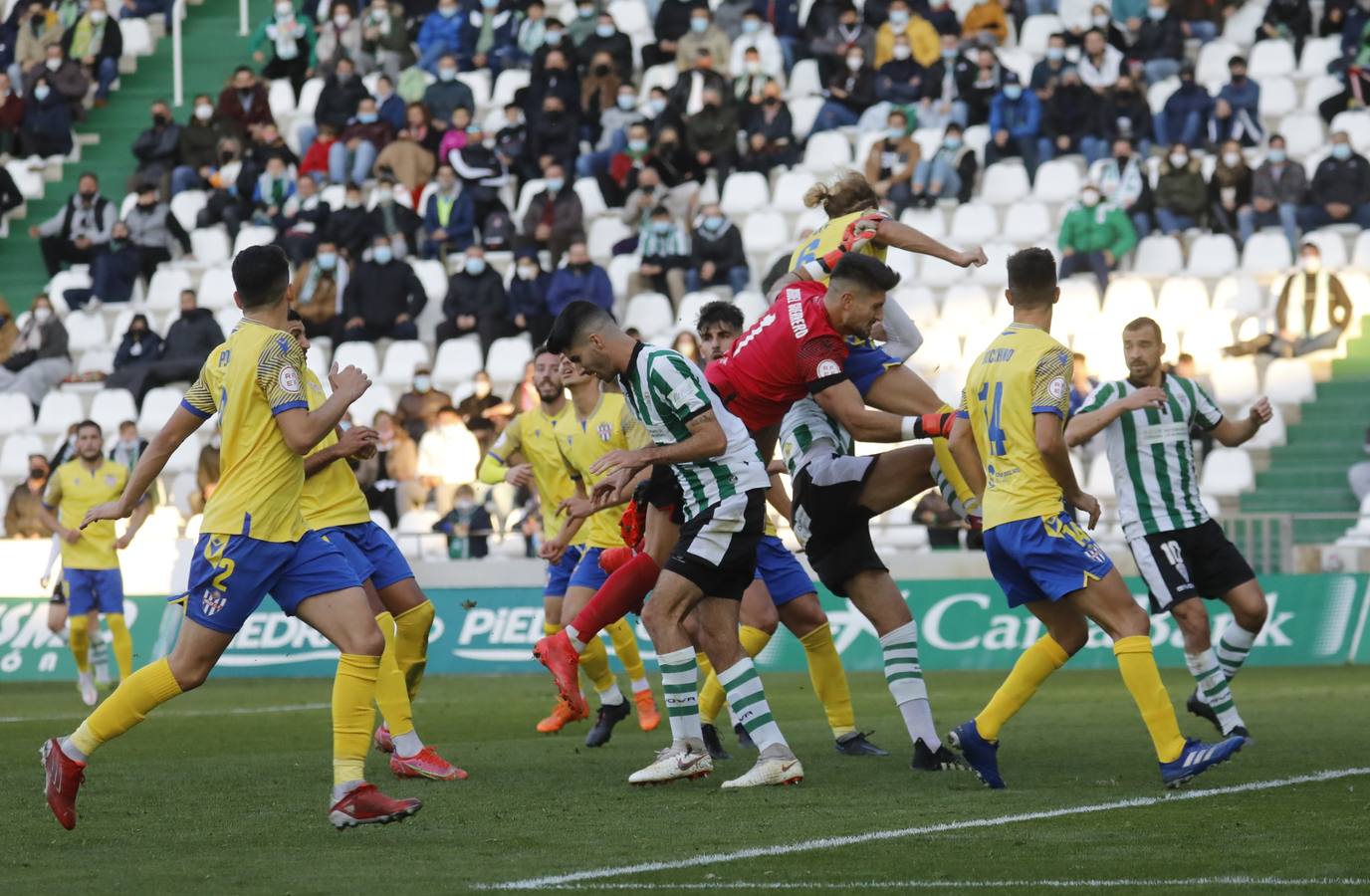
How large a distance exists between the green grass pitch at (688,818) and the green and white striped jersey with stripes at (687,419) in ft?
4.62

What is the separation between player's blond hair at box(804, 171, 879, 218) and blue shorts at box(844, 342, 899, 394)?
112 centimetres

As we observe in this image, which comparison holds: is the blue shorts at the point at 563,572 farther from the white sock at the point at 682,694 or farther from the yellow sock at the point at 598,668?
the white sock at the point at 682,694

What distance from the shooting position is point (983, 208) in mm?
25750

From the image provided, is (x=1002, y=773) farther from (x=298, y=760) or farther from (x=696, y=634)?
(x=298, y=760)

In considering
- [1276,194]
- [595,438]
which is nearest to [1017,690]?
[595,438]

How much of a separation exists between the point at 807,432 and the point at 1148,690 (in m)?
2.41

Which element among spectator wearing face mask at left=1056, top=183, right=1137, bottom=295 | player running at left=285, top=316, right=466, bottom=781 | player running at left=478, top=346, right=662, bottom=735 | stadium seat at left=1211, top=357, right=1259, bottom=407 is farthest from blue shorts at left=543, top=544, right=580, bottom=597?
spectator wearing face mask at left=1056, top=183, right=1137, bottom=295

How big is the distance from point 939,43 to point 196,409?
67.0ft

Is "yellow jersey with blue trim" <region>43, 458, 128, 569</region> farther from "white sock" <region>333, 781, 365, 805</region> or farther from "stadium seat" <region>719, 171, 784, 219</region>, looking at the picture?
"white sock" <region>333, 781, 365, 805</region>

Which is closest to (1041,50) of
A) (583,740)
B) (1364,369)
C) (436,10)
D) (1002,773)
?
(1364,369)

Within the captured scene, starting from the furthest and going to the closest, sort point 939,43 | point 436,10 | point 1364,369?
point 436,10, point 939,43, point 1364,369

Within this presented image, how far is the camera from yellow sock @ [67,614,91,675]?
18.6 metres

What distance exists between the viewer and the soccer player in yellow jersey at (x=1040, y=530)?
891cm

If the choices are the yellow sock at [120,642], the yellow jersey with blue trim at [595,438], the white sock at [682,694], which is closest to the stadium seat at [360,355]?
the yellow sock at [120,642]
